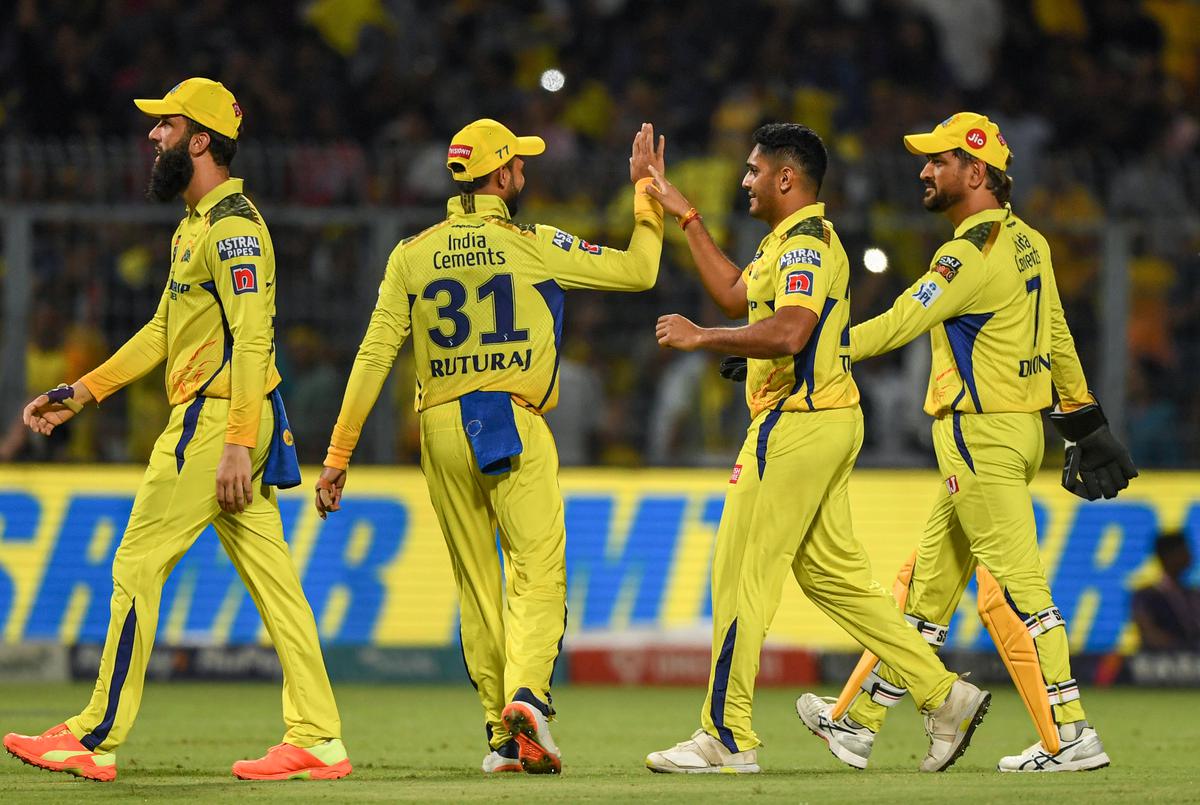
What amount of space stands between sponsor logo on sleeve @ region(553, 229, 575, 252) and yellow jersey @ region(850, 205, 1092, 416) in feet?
4.02

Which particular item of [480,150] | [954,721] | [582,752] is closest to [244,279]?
[480,150]

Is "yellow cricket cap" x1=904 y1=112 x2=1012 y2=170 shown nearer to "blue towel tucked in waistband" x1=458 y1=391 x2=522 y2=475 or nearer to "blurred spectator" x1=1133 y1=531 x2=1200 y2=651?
"blue towel tucked in waistband" x1=458 y1=391 x2=522 y2=475

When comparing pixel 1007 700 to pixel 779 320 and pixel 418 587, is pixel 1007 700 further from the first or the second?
pixel 779 320

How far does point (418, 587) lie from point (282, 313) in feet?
7.24

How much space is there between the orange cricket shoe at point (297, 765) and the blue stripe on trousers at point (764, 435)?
6.75 ft

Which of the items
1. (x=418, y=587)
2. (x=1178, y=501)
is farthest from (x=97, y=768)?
(x=1178, y=501)

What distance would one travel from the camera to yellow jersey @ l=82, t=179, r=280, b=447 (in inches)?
309

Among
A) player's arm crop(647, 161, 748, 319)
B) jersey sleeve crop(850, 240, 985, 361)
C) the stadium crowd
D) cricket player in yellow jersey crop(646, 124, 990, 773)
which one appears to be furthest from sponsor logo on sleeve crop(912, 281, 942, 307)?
the stadium crowd

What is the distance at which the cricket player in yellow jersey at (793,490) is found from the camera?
26.5 ft

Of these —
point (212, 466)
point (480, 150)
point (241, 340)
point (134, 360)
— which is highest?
point (480, 150)

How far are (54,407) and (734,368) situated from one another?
2860mm

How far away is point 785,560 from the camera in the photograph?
321 inches

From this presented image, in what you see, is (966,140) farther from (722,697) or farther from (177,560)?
(177,560)

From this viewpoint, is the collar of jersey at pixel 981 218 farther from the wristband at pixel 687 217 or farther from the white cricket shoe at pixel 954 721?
the white cricket shoe at pixel 954 721
